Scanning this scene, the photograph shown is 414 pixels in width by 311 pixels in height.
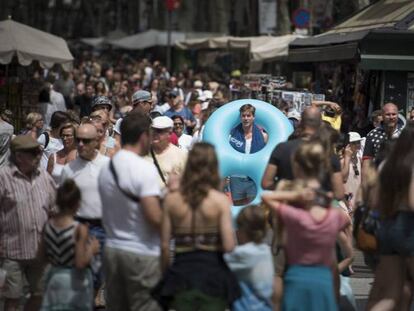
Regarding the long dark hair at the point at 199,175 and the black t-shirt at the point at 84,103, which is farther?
the black t-shirt at the point at 84,103

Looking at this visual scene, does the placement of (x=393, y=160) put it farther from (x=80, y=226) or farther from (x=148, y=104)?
(x=148, y=104)

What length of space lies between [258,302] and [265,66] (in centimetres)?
2921

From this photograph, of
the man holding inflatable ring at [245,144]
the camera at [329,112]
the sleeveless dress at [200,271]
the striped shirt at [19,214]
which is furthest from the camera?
the camera at [329,112]

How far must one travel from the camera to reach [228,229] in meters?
7.72

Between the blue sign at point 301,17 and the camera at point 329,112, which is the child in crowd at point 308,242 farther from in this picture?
the blue sign at point 301,17

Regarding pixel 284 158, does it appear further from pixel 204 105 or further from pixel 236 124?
pixel 204 105

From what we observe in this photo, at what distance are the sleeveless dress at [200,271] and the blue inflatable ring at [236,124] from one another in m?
5.06

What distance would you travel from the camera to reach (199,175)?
307 inches

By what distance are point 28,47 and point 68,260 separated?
13.9 meters

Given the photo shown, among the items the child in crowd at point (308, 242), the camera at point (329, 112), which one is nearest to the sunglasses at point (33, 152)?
the child in crowd at point (308, 242)

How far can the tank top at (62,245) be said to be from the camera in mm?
8258

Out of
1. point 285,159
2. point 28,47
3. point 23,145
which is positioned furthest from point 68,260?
point 28,47

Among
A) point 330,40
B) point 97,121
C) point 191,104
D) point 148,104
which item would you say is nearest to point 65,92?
point 191,104

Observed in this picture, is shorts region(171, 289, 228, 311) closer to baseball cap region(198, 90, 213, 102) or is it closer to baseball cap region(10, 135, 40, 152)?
baseball cap region(10, 135, 40, 152)
